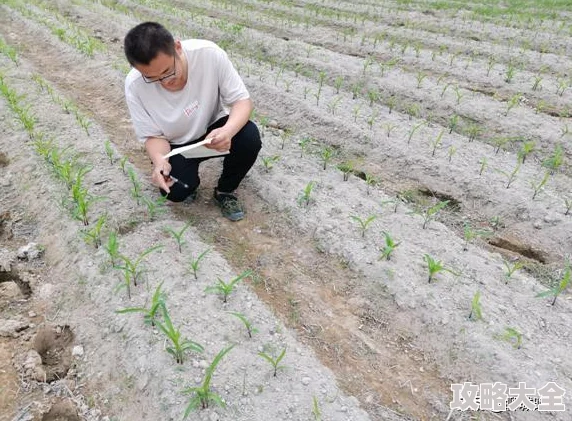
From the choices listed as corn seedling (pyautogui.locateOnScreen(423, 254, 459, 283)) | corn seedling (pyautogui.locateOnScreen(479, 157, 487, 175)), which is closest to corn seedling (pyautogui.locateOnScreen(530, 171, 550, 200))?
corn seedling (pyautogui.locateOnScreen(479, 157, 487, 175))

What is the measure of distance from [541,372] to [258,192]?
2.41 m

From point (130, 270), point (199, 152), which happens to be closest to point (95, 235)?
point (130, 270)

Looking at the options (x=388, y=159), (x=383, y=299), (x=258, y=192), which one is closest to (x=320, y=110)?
(x=388, y=159)

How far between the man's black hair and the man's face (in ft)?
0.12

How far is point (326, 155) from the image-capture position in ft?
13.9

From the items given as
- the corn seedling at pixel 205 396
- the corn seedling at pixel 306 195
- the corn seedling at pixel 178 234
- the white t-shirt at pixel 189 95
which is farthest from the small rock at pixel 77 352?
the corn seedling at pixel 306 195

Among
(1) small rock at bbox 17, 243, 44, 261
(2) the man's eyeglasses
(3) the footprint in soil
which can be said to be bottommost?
(1) small rock at bbox 17, 243, 44, 261

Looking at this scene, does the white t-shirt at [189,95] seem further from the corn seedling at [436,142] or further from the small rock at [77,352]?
the corn seedling at [436,142]

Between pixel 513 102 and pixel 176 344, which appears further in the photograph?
pixel 513 102

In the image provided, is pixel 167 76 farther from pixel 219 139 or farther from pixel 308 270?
pixel 308 270

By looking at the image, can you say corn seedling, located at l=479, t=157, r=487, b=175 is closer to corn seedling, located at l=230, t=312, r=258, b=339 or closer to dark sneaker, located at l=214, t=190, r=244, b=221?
dark sneaker, located at l=214, t=190, r=244, b=221

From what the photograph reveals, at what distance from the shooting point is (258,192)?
399cm

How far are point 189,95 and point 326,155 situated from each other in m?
1.47

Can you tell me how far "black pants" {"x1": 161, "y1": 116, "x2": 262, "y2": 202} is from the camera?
3.44m
